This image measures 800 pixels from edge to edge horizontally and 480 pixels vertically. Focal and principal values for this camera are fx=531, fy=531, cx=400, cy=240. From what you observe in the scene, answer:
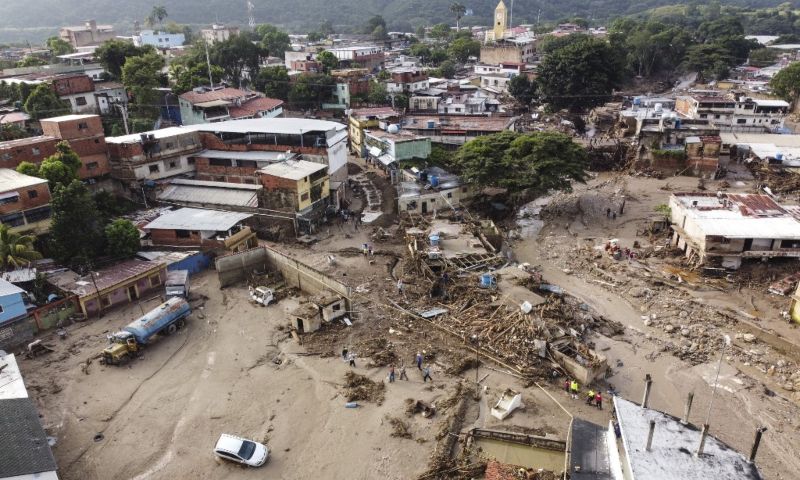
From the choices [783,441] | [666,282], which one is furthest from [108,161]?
[783,441]

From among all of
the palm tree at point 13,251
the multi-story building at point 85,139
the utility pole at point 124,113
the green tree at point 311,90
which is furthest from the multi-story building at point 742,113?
the palm tree at point 13,251

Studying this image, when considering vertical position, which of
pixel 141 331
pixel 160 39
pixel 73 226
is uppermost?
pixel 160 39

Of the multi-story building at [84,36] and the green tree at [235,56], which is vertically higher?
the multi-story building at [84,36]

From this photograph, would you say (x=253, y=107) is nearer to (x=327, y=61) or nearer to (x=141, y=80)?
(x=141, y=80)

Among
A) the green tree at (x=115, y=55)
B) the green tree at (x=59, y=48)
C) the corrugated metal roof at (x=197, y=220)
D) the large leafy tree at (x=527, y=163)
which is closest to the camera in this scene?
the corrugated metal roof at (x=197, y=220)

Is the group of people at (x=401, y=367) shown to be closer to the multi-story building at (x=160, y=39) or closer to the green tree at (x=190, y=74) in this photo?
the green tree at (x=190, y=74)

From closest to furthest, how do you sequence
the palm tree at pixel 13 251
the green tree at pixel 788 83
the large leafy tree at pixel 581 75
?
the palm tree at pixel 13 251
the large leafy tree at pixel 581 75
the green tree at pixel 788 83

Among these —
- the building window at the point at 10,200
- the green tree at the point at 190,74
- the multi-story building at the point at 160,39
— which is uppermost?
the multi-story building at the point at 160,39

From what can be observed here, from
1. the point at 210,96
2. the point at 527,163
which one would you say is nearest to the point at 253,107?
the point at 210,96
